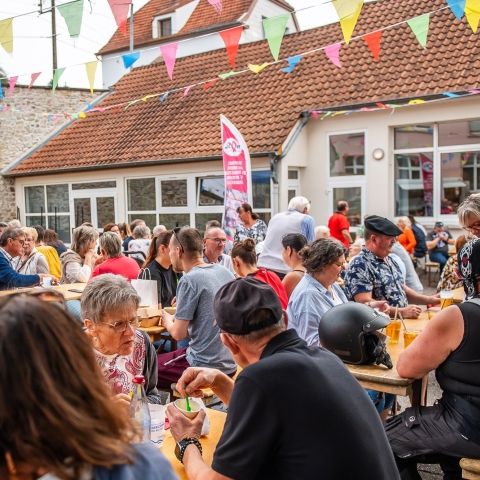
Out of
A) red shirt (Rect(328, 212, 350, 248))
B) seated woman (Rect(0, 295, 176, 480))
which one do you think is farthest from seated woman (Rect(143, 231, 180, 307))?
red shirt (Rect(328, 212, 350, 248))

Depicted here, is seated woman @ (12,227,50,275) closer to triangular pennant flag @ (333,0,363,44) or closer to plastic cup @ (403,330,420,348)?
triangular pennant flag @ (333,0,363,44)

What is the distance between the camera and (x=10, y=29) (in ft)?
25.2

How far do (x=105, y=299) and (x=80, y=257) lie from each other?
432 centimetres

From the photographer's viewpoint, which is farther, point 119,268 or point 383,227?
point 119,268

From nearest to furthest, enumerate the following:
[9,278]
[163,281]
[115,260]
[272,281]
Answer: [272,281], [163,281], [115,260], [9,278]

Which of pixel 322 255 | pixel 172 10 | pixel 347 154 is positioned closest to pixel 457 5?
pixel 322 255

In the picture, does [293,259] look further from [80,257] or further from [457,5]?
[457,5]

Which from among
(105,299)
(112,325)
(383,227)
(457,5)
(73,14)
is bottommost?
(112,325)

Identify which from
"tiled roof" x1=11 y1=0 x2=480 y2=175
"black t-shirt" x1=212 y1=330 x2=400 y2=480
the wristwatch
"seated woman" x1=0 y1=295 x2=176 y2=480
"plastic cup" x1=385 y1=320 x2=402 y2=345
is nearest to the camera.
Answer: "seated woman" x1=0 y1=295 x2=176 y2=480

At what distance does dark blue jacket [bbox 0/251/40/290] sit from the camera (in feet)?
20.5

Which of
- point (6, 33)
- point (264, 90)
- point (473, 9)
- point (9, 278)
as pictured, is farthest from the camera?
point (264, 90)

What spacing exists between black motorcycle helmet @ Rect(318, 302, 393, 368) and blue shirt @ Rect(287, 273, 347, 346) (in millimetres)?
372

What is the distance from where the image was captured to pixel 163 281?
5.76m

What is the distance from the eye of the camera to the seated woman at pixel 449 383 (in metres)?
2.64
